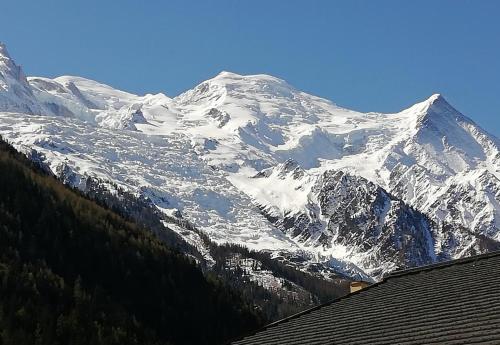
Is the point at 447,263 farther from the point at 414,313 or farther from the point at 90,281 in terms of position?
the point at 90,281

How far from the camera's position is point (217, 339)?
141 metres

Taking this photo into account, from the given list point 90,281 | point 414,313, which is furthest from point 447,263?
point 90,281

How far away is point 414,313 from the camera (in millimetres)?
18406

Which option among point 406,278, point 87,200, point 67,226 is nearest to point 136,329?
point 67,226

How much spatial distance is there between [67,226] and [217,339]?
38.1 metres

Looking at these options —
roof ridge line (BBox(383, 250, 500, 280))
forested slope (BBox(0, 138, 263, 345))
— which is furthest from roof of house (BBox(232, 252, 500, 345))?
forested slope (BBox(0, 138, 263, 345))

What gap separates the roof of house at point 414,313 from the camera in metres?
16.1

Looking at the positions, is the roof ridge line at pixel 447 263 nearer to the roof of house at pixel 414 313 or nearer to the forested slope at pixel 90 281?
the roof of house at pixel 414 313

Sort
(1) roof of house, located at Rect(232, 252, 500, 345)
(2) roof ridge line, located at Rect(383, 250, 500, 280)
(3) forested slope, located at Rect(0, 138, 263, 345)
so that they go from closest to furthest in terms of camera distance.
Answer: (1) roof of house, located at Rect(232, 252, 500, 345) → (2) roof ridge line, located at Rect(383, 250, 500, 280) → (3) forested slope, located at Rect(0, 138, 263, 345)

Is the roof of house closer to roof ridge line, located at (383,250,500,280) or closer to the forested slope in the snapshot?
roof ridge line, located at (383,250,500,280)

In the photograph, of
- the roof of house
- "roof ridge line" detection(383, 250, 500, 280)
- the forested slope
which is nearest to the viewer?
the roof of house

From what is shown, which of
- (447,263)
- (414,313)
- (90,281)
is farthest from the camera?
(90,281)

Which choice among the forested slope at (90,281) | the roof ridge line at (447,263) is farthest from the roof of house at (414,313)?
the forested slope at (90,281)

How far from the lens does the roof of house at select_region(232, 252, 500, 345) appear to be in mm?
16109
